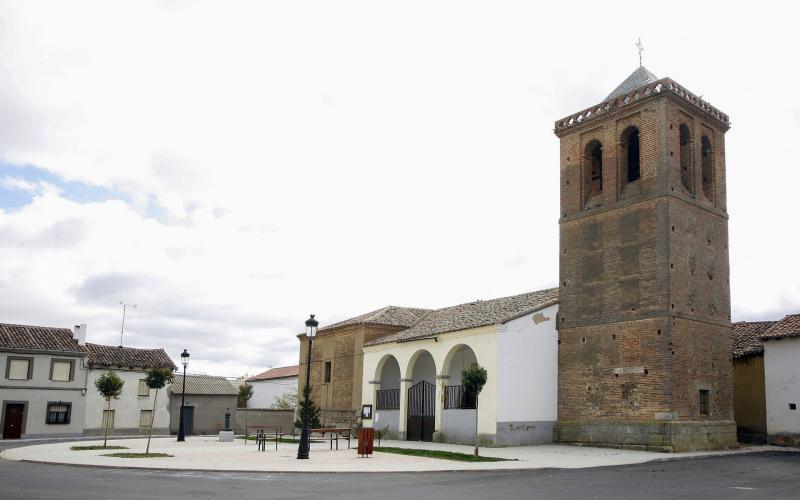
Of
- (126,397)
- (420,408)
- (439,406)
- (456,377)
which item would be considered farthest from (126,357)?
(439,406)

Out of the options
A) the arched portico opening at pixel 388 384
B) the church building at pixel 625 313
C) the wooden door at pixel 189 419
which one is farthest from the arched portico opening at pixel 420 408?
the wooden door at pixel 189 419

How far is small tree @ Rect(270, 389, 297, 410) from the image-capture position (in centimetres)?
5572

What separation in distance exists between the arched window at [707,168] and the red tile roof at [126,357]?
32.3 meters

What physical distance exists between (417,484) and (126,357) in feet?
112

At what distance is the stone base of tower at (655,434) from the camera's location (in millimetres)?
22484

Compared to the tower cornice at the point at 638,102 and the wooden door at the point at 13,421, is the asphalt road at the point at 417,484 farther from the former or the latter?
the wooden door at the point at 13,421

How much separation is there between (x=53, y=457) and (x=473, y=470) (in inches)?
477

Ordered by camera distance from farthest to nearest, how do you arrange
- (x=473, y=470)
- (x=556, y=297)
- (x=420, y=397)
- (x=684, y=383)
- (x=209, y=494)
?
(x=420, y=397) < (x=556, y=297) < (x=684, y=383) < (x=473, y=470) < (x=209, y=494)

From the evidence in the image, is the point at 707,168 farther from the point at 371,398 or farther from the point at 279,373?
the point at 279,373

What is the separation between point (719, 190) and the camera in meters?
26.9

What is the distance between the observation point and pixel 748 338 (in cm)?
2942

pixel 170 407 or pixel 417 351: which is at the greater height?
pixel 417 351

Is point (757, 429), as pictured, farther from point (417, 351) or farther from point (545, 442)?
point (417, 351)

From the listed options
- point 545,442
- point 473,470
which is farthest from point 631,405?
point 473,470
